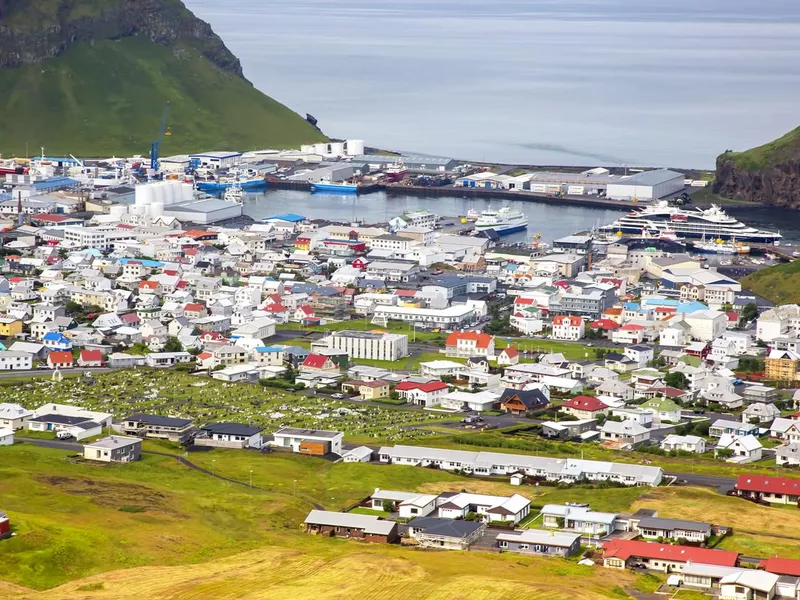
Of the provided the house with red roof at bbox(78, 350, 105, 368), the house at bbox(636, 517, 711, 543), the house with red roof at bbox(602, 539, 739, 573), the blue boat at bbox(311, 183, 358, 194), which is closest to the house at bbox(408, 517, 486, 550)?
the house with red roof at bbox(602, 539, 739, 573)

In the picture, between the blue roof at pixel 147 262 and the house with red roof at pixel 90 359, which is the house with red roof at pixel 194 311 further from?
the blue roof at pixel 147 262

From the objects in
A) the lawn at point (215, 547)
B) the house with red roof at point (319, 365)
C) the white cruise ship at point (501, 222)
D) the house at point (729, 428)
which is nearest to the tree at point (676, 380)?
the house at point (729, 428)

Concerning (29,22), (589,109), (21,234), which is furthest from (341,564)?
(589,109)

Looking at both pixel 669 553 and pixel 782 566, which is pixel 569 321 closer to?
pixel 669 553

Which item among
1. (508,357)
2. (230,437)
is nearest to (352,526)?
(230,437)

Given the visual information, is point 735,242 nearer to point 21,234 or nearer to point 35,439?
point 21,234
